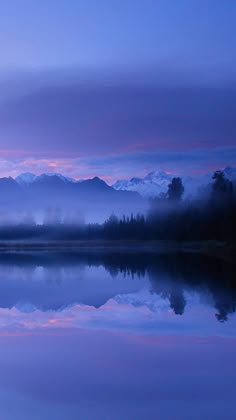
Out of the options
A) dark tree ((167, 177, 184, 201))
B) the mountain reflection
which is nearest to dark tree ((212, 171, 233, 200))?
dark tree ((167, 177, 184, 201))

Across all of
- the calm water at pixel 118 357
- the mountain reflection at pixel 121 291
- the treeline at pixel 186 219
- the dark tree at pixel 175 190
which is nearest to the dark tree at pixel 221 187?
the treeline at pixel 186 219

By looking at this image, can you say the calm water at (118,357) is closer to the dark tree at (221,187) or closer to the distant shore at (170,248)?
the distant shore at (170,248)

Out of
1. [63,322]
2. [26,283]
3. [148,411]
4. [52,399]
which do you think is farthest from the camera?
[26,283]

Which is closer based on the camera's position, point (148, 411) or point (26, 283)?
point (148, 411)

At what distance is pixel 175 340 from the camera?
12.6 metres

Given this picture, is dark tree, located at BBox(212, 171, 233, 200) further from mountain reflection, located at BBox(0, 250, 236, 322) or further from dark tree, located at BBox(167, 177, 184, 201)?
mountain reflection, located at BBox(0, 250, 236, 322)

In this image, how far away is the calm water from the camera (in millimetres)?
8242

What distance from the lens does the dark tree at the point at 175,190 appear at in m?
142

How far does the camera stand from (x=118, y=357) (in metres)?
11.1

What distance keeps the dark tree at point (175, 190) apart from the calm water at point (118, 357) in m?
121

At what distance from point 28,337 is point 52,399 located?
464 cm

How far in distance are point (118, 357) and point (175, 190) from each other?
133718mm

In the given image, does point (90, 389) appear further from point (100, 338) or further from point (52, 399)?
point (100, 338)

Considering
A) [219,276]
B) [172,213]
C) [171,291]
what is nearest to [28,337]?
[171,291]
